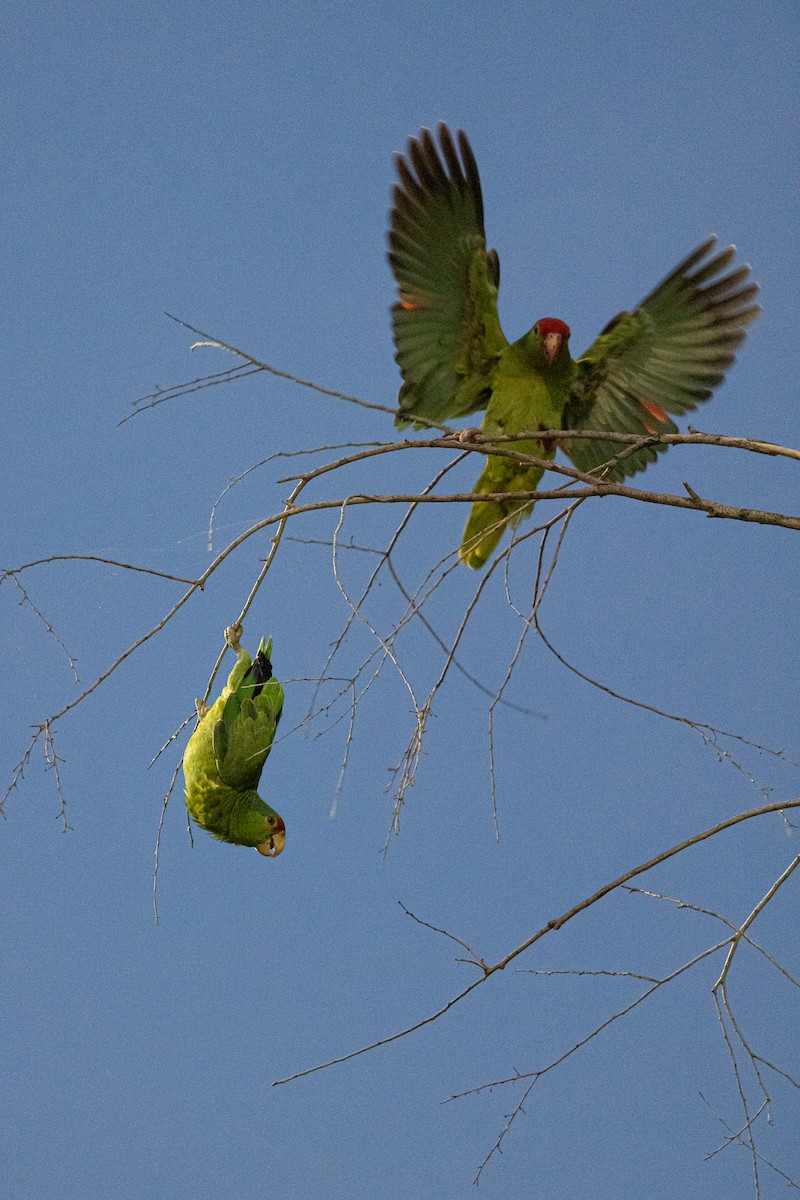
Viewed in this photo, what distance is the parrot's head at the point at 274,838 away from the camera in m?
2.63

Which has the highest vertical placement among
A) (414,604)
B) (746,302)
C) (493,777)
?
(746,302)

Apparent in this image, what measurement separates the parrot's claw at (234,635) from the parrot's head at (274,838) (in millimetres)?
418

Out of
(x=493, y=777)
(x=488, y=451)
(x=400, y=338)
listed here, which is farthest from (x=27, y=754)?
(x=400, y=338)

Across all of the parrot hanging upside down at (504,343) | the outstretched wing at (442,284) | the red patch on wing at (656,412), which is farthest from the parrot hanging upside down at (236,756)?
the red patch on wing at (656,412)

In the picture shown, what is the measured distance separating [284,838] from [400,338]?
70.2 inches

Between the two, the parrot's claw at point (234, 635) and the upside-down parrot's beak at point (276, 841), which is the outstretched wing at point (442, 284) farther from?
the upside-down parrot's beak at point (276, 841)

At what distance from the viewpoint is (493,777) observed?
88.0 inches

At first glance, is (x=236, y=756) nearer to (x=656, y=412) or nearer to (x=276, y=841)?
(x=276, y=841)

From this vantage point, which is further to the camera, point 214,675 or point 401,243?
point 401,243

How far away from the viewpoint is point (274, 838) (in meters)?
2.64

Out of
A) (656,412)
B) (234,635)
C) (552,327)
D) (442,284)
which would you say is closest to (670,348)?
(656,412)

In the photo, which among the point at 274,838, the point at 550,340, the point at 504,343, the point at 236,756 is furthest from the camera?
the point at 504,343

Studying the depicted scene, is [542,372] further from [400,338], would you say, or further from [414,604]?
[414,604]

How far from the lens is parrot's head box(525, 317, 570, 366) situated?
11.5 feet
